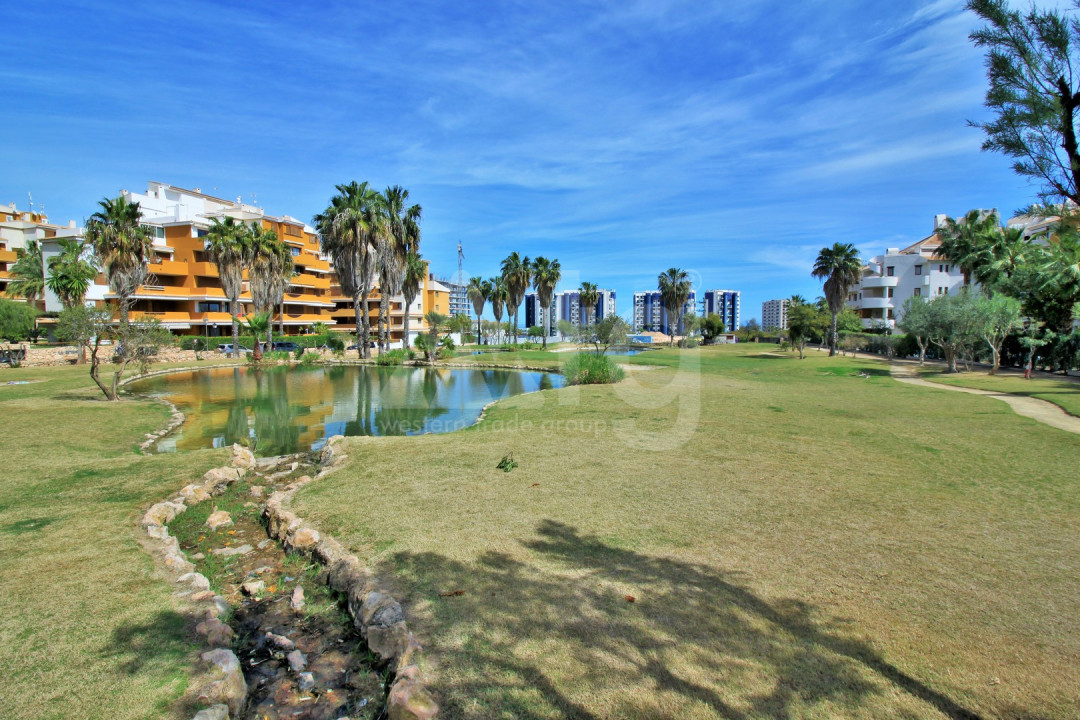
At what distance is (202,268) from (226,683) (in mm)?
53556

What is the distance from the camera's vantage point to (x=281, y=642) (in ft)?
14.5

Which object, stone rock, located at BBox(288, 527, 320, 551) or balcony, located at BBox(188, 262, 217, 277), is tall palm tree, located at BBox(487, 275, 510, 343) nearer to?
balcony, located at BBox(188, 262, 217, 277)

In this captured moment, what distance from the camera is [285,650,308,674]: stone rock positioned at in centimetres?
413

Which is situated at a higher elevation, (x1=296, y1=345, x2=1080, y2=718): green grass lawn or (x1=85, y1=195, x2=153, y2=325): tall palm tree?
(x1=85, y1=195, x2=153, y2=325): tall palm tree

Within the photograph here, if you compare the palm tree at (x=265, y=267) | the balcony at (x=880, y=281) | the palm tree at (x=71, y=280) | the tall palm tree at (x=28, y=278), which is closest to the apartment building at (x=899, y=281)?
the balcony at (x=880, y=281)

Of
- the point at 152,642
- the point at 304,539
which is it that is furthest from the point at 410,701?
the point at 304,539

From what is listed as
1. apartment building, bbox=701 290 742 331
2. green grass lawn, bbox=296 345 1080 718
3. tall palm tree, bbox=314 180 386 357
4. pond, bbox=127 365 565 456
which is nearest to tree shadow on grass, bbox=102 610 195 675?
green grass lawn, bbox=296 345 1080 718

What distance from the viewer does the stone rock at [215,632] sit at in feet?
13.5

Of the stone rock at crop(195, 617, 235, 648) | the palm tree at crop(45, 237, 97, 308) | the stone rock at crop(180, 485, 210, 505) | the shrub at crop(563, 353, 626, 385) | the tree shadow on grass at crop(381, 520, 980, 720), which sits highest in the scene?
the palm tree at crop(45, 237, 97, 308)

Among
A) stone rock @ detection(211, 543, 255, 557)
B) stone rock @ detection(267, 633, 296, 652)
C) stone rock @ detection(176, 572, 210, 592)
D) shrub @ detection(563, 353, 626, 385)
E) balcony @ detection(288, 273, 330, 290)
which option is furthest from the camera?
balcony @ detection(288, 273, 330, 290)

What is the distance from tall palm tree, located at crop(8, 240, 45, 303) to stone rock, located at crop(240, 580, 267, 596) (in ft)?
189

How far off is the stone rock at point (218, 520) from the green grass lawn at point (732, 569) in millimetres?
1040

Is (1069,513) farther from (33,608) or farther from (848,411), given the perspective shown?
(33,608)

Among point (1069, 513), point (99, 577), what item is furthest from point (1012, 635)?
point (99, 577)
